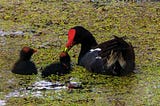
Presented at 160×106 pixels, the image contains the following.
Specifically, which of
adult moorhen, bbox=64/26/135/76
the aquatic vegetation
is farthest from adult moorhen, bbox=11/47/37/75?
adult moorhen, bbox=64/26/135/76

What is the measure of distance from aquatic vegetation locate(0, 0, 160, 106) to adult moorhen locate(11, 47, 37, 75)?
3.1 inches

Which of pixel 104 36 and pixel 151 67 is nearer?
pixel 151 67

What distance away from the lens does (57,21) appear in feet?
37.7

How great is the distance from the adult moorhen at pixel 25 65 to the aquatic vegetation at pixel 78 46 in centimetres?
8

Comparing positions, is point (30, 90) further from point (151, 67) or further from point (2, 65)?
point (151, 67)

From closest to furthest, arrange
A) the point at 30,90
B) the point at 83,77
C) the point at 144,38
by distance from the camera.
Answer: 1. the point at 30,90
2. the point at 83,77
3. the point at 144,38

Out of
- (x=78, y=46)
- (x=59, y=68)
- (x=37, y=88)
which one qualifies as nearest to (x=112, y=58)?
(x=59, y=68)

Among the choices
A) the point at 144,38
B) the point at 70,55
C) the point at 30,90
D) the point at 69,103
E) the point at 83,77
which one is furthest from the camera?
the point at 144,38

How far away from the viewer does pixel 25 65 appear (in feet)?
27.1

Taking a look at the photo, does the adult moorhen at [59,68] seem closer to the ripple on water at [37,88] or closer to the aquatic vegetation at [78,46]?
the aquatic vegetation at [78,46]

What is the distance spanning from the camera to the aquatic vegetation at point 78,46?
24.0ft

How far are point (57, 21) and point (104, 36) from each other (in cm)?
139

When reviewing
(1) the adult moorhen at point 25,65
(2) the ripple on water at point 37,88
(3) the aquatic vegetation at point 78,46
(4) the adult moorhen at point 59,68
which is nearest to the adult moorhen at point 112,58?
(3) the aquatic vegetation at point 78,46

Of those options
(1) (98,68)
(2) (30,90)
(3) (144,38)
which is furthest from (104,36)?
(2) (30,90)
